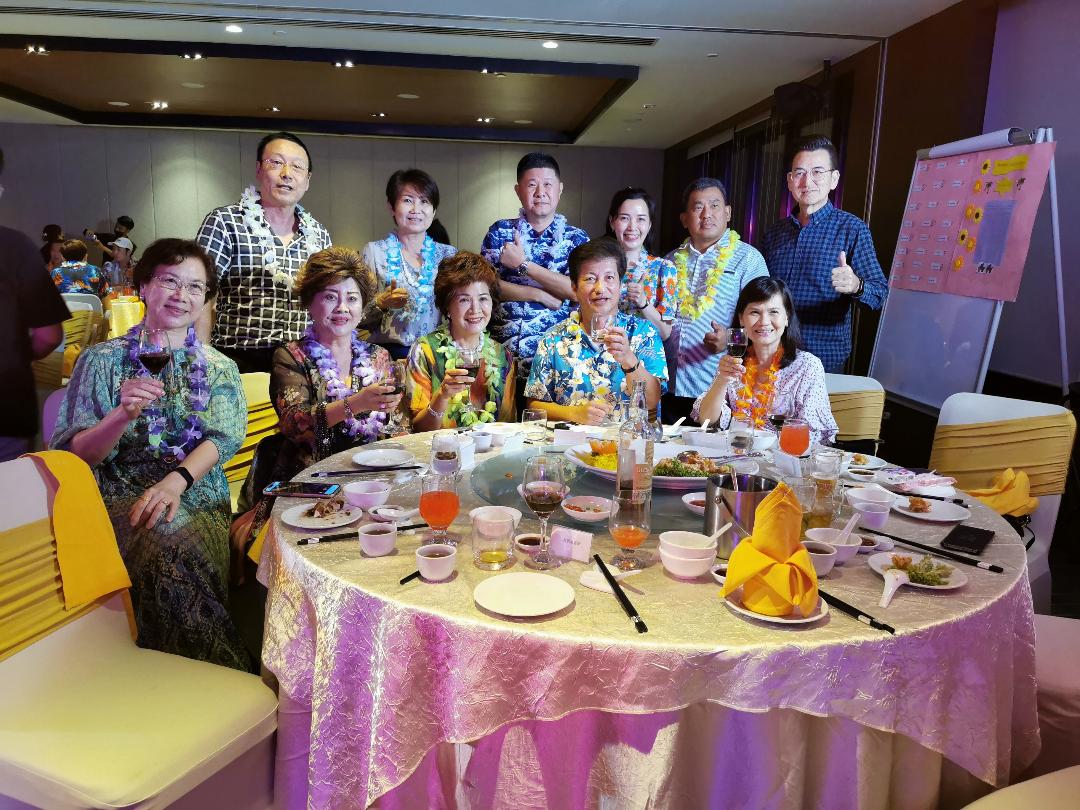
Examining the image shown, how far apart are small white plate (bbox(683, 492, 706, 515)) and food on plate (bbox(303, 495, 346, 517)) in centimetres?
72

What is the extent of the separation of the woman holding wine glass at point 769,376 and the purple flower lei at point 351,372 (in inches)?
42.3

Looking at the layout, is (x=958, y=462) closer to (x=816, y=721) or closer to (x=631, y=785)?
(x=816, y=721)

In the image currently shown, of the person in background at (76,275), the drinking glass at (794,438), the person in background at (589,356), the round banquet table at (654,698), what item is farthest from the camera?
the person in background at (76,275)

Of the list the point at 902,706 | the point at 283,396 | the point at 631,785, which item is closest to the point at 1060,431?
the point at 902,706

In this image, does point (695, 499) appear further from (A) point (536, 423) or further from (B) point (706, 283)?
(B) point (706, 283)

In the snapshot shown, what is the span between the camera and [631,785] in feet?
3.82

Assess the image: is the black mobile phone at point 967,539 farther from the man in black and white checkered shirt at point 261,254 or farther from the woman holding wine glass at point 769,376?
the man in black and white checkered shirt at point 261,254

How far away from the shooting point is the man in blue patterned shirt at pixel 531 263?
11.0ft

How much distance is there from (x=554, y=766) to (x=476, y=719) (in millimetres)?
148

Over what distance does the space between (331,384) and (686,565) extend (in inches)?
56.8

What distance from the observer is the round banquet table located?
1.12 meters

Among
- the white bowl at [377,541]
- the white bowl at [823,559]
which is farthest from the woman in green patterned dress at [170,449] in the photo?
the white bowl at [823,559]

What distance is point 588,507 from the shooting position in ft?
5.23

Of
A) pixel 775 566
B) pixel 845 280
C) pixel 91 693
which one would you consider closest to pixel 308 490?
pixel 91 693
